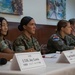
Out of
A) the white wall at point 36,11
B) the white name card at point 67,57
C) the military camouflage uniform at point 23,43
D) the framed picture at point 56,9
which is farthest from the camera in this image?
the framed picture at point 56,9

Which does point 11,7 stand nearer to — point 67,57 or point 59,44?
point 59,44

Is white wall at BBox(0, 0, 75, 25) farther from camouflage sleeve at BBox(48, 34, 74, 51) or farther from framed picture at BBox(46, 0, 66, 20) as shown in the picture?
camouflage sleeve at BBox(48, 34, 74, 51)

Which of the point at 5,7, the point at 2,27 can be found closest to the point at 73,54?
the point at 2,27

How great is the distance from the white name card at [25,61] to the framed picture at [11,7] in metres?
2.39

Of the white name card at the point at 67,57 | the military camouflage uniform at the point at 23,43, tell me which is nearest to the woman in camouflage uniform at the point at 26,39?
the military camouflage uniform at the point at 23,43

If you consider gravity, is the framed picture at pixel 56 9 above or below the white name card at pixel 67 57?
above

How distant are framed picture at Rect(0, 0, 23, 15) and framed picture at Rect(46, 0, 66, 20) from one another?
3.43ft

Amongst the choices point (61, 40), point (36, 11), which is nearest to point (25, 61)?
point (61, 40)

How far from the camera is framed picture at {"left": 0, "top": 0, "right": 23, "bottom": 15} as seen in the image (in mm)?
3543

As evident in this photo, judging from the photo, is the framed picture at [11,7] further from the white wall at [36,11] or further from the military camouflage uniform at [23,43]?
the military camouflage uniform at [23,43]

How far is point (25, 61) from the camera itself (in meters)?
1.19

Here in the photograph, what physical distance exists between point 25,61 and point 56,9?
3.97 meters

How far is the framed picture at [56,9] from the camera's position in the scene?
15.8 ft

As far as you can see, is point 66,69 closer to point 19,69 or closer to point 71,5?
point 19,69
